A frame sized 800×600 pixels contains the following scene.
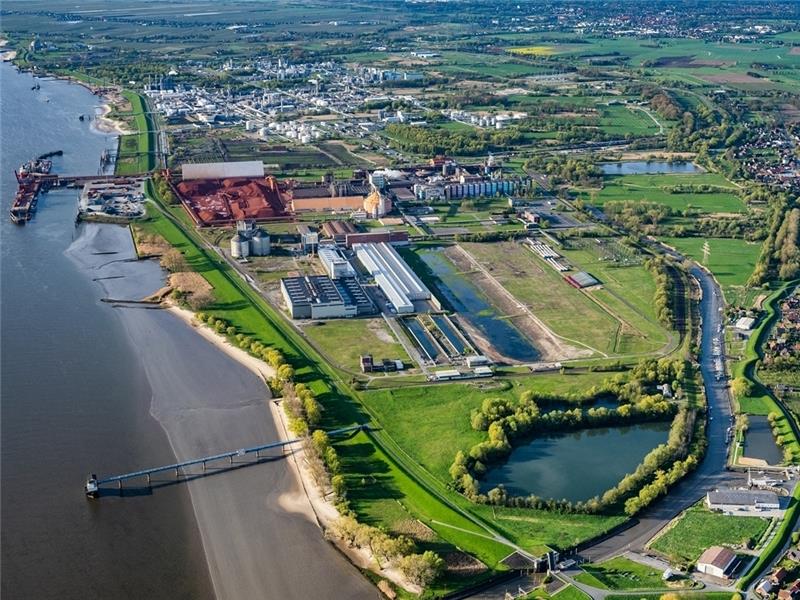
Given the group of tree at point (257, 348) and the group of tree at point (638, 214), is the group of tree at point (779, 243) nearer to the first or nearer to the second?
the group of tree at point (638, 214)

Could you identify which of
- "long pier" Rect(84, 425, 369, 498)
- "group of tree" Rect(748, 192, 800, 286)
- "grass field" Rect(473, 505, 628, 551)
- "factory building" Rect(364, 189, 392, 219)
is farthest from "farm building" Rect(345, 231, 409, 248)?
"grass field" Rect(473, 505, 628, 551)

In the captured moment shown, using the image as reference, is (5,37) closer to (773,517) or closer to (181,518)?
(181,518)

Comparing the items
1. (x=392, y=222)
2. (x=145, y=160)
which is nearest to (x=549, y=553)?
(x=392, y=222)

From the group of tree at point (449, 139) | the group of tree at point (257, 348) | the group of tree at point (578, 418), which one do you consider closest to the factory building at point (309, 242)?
the group of tree at point (257, 348)

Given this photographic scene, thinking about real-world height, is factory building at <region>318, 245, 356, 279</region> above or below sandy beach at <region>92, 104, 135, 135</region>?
below

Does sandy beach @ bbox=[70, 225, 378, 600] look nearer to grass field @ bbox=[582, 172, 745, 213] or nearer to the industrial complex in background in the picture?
the industrial complex in background

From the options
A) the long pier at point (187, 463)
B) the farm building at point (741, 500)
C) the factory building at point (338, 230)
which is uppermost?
the factory building at point (338, 230)
